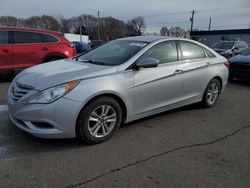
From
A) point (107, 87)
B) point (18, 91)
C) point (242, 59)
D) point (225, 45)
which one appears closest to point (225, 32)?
point (225, 45)

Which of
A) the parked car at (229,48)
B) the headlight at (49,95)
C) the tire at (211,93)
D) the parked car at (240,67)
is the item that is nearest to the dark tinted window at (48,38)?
the tire at (211,93)

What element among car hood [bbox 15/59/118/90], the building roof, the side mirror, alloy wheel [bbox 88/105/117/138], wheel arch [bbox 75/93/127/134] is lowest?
alloy wheel [bbox 88/105/117/138]

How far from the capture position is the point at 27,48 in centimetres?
839

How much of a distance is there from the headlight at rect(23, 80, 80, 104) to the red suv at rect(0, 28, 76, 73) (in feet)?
16.7

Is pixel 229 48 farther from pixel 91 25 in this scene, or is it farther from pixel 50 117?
pixel 91 25

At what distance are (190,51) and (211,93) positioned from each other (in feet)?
3.73

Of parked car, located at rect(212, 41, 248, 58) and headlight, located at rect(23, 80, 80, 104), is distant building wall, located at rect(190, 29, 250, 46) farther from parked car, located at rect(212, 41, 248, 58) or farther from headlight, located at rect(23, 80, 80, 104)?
headlight, located at rect(23, 80, 80, 104)

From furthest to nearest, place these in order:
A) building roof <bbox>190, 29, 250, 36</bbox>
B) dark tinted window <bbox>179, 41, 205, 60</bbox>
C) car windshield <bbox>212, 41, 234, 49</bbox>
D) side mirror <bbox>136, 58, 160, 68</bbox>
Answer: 1. building roof <bbox>190, 29, 250, 36</bbox>
2. car windshield <bbox>212, 41, 234, 49</bbox>
3. dark tinted window <bbox>179, 41, 205, 60</bbox>
4. side mirror <bbox>136, 58, 160, 68</bbox>

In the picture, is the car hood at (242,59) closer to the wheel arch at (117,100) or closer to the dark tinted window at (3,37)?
the wheel arch at (117,100)

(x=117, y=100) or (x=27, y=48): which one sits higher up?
(x=27, y=48)

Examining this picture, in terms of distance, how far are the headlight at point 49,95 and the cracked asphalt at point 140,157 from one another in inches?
25.7

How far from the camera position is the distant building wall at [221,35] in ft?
123

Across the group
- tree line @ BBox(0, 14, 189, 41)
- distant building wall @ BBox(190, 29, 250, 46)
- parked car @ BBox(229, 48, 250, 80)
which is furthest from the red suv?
tree line @ BBox(0, 14, 189, 41)

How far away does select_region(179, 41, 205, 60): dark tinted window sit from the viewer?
5.24 m
